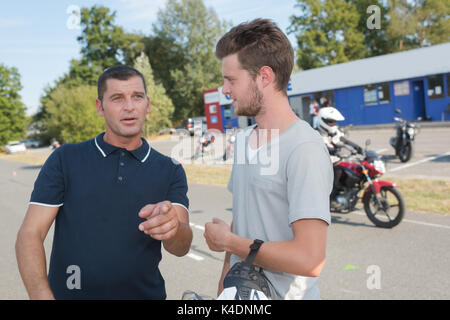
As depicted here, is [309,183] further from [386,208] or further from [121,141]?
[386,208]

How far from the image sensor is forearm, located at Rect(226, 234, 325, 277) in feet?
4.56

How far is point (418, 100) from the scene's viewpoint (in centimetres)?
2505

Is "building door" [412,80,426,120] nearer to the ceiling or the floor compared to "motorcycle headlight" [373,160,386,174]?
nearer to the ceiling

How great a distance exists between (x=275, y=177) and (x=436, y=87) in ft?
84.6

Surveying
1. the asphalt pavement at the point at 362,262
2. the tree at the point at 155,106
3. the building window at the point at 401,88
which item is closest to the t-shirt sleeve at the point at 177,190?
the asphalt pavement at the point at 362,262

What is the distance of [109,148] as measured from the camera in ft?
7.26

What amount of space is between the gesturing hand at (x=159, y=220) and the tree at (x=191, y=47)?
51860 millimetres

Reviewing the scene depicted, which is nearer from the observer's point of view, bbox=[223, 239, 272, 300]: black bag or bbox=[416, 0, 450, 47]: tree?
bbox=[223, 239, 272, 300]: black bag

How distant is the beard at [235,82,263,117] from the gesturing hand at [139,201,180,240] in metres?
0.52

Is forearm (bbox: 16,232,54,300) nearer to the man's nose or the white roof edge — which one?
the man's nose

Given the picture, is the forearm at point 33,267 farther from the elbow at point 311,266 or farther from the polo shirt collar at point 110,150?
the elbow at point 311,266

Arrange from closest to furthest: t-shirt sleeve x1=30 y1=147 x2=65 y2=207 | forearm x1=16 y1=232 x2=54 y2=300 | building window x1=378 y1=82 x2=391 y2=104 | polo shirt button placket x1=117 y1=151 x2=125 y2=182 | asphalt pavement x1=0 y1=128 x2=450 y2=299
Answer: forearm x1=16 y1=232 x2=54 y2=300 < t-shirt sleeve x1=30 y1=147 x2=65 y2=207 < polo shirt button placket x1=117 y1=151 x2=125 y2=182 < asphalt pavement x1=0 y1=128 x2=450 y2=299 < building window x1=378 y1=82 x2=391 y2=104

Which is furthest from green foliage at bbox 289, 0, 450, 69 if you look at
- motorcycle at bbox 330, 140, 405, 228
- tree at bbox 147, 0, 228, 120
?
motorcycle at bbox 330, 140, 405, 228
